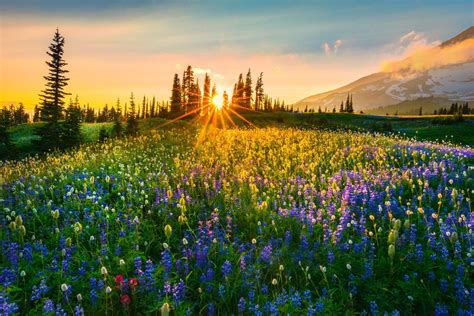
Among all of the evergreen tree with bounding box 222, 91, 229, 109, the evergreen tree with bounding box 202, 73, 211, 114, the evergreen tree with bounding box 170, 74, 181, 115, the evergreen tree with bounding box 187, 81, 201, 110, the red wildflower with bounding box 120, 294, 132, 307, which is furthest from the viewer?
the evergreen tree with bounding box 222, 91, 229, 109

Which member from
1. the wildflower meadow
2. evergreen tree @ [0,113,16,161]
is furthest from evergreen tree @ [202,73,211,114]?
the wildflower meadow

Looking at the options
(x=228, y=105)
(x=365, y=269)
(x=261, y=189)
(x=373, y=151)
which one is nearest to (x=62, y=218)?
(x=261, y=189)

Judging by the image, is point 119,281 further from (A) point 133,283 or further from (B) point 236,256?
(B) point 236,256

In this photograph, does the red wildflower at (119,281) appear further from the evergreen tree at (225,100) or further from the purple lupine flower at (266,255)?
the evergreen tree at (225,100)

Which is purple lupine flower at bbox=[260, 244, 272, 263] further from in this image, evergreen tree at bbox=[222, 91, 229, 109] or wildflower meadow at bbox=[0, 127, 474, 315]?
evergreen tree at bbox=[222, 91, 229, 109]

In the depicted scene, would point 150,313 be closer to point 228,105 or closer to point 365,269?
point 365,269

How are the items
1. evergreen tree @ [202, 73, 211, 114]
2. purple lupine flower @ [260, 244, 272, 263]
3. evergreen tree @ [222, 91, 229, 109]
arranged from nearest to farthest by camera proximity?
purple lupine flower @ [260, 244, 272, 263]
evergreen tree @ [202, 73, 211, 114]
evergreen tree @ [222, 91, 229, 109]

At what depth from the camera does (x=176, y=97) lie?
91.0 metres

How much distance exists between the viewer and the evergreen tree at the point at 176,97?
9006 cm

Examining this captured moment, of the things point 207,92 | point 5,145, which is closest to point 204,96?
point 207,92

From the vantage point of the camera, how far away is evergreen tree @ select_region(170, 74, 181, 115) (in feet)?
295

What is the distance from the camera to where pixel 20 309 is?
3.80m

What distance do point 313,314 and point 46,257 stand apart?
378 centimetres

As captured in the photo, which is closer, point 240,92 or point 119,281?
point 119,281
